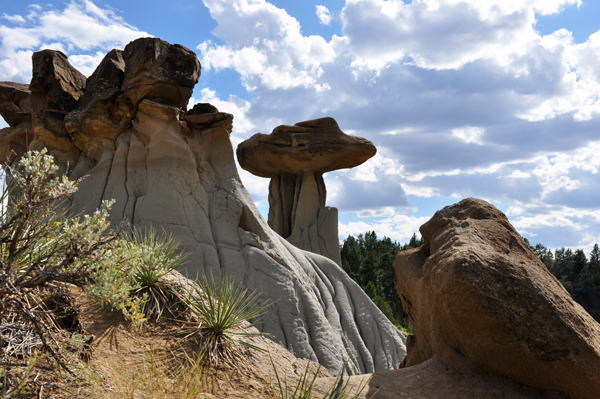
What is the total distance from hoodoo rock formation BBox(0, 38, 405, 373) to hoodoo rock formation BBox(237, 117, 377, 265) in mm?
7104

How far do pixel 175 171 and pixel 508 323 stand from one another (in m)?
8.22

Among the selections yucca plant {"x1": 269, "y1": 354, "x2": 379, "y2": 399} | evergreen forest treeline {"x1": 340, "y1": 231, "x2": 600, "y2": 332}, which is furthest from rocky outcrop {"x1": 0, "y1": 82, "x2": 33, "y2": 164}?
evergreen forest treeline {"x1": 340, "y1": 231, "x2": 600, "y2": 332}

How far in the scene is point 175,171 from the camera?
10.6 meters

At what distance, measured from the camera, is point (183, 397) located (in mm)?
3326

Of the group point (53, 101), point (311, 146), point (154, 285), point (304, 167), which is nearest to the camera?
point (154, 285)

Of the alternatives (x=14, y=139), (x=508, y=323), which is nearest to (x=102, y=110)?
(x=14, y=139)

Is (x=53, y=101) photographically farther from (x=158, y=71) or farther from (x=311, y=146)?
(x=311, y=146)

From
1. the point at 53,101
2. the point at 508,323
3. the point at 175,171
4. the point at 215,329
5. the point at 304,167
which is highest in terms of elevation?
the point at 304,167

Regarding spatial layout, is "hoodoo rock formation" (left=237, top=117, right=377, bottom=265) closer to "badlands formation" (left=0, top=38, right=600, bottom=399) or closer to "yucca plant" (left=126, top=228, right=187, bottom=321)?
"badlands formation" (left=0, top=38, right=600, bottom=399)

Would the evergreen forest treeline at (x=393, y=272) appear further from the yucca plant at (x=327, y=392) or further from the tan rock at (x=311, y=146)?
the yucca plant at (x=327, y=392)

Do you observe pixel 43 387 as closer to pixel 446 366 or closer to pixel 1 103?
pixel 446 366

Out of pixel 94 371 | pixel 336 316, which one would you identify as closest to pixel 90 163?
pixel 336 316

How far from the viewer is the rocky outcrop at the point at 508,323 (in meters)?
4.09

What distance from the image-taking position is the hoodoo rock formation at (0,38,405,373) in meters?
9.84
